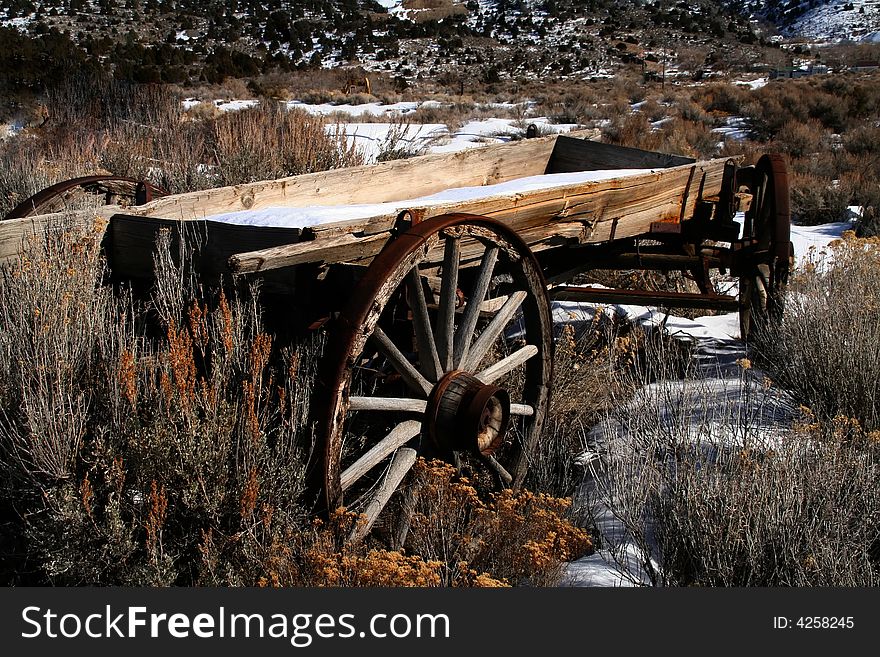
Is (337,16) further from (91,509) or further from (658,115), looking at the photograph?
(91,509)

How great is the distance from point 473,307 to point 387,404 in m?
0.53

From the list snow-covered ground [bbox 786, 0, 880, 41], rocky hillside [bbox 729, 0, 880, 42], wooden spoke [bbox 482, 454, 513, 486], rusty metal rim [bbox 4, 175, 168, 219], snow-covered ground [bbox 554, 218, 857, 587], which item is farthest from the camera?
rocky hillside [bbox 729, 0, 880, 42]

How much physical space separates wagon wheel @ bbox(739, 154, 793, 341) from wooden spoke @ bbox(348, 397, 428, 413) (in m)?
2.29

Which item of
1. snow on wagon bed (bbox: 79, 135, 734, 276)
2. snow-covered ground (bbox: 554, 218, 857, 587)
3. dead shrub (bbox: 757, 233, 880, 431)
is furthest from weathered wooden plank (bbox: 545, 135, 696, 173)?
dead shrub (bbox: 757, 233, 880, 431)

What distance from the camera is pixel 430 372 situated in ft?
8.87

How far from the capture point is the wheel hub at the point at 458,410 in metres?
2.63

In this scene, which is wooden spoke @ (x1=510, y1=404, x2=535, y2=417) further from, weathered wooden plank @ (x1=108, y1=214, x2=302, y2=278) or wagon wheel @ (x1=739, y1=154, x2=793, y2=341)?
wagon wheel @ (x1=739, y1=154, x2=793, y2=341)

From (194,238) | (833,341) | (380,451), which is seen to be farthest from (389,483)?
(833,341)

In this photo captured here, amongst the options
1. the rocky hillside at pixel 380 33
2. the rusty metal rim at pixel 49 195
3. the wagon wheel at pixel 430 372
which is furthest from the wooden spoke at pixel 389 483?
the rocky hillside at pixel 380 33

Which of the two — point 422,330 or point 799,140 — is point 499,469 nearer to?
point 422,330

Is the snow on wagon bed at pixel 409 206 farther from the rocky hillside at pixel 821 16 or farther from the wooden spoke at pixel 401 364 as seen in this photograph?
the rocky hillside at pixel 821 16

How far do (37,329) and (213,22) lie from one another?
4253 centimetres

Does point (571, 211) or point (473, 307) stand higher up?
point (571, 211)

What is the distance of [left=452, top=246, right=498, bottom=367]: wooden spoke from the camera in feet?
9.27
